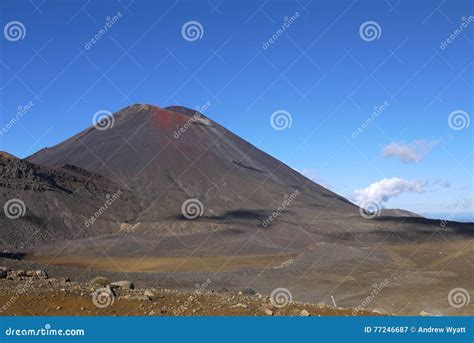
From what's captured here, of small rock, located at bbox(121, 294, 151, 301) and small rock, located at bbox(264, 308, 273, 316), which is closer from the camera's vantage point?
small rock, located at bbox(264, 308, 273, 316)

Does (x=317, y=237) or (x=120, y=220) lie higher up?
(x=317, y=237)

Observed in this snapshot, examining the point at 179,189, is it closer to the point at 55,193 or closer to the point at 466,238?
the point at 55,193

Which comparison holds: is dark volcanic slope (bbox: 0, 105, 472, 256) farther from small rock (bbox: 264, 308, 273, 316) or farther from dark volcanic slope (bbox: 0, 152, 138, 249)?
small rock (bbox: 264, 308, 273, 316)

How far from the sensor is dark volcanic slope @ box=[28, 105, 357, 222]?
78062 millimetres

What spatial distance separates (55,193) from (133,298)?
55.7 meters

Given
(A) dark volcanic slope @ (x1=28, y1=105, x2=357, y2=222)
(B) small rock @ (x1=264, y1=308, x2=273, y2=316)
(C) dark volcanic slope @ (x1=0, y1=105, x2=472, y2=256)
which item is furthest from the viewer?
(A) dark volcanic slope @ (x1=28, y1=105, x2=357, y2=222)

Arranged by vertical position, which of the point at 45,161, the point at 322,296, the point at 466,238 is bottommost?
the point at 45,161

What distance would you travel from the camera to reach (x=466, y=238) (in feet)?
199

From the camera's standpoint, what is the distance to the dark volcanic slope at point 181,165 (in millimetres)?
78062

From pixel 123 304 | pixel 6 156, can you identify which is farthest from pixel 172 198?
pixel 123 304

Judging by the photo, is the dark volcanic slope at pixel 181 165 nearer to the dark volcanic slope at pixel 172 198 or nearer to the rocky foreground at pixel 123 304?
the dark volcanic slope at pixel 172 198

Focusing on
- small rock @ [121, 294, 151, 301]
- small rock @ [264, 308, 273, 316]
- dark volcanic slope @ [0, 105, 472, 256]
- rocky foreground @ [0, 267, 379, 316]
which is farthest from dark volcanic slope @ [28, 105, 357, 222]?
small rock @ [264, 308, 273, 316]

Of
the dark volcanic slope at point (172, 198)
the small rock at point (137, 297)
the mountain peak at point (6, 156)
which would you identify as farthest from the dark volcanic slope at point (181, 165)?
the small rock at point (137, 297)

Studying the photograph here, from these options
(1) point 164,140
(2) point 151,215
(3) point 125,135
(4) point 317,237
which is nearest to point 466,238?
(4) point 317,237
